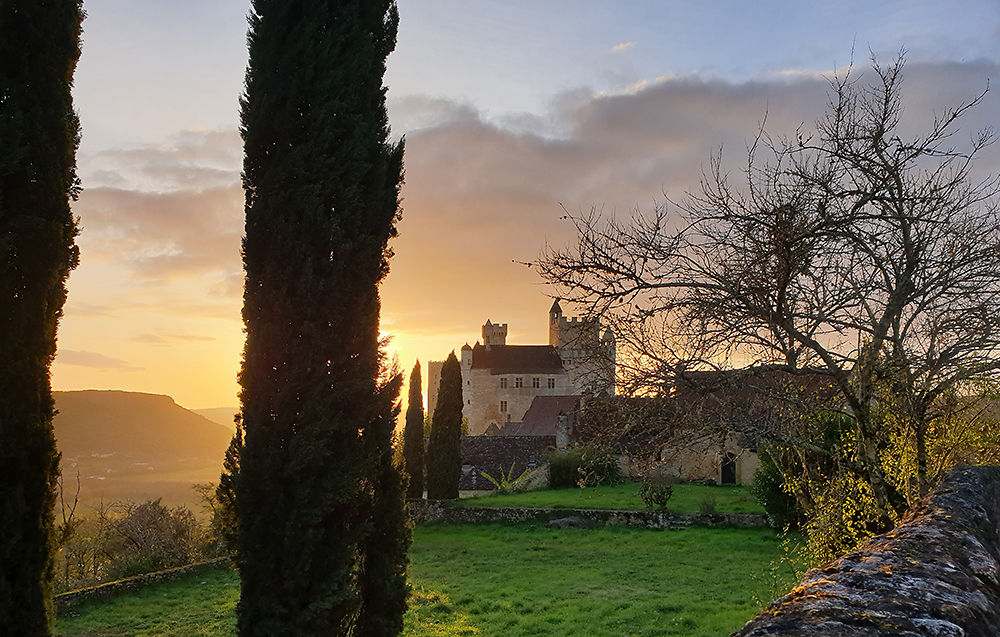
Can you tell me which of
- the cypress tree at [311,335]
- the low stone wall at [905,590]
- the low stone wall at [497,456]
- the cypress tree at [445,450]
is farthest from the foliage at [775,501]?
the low stone wall at [905,590]

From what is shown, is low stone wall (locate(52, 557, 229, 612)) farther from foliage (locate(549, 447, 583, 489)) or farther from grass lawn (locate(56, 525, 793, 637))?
foliage (locate(549, 447, 583, 489))

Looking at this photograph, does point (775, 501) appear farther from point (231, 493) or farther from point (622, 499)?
point (231, 493)

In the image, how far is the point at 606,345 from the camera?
8383 millimetres

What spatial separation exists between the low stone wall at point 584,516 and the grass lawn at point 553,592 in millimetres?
1543

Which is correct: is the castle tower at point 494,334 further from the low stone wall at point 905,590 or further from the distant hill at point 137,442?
the low stone wall at point 905,590

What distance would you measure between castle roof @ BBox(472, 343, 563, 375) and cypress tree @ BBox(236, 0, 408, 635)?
66313mm

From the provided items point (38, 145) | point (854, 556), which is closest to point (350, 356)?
point (38, 145)

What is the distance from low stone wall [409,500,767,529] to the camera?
25.2 metres

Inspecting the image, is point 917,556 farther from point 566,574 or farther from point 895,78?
point 566,574

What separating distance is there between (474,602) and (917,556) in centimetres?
1226

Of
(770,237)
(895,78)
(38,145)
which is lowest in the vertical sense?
(770,237)

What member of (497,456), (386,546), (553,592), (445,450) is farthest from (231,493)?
(497,456)

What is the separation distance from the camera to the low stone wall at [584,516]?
82.7 feet

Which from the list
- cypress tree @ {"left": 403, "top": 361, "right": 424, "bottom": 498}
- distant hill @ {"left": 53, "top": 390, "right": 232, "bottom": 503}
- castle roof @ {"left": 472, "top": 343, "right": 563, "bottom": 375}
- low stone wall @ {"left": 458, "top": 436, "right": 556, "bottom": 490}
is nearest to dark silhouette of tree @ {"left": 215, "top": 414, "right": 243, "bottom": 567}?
cypress tree @ {"left": 403, "top": 361, "right": 424, "bottom": 498}
